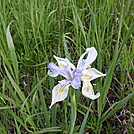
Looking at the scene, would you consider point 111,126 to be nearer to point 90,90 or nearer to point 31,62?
point 90,90

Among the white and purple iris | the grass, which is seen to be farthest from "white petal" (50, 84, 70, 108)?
the grass

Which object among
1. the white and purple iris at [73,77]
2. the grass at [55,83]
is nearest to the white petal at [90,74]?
the white and purple iris at [73,77]

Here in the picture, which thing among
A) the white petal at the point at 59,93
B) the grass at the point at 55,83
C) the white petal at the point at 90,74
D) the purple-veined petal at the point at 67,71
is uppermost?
the purple-veined petal at the point at 67,71

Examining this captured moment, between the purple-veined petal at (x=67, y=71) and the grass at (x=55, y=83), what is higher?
the purple-veined petal at (x=67, y=71)

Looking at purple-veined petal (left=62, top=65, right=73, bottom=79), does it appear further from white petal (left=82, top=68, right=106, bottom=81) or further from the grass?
the grass

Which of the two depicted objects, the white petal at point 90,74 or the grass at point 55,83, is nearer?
the white petal at point 90,74

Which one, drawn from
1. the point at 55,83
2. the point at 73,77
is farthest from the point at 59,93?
the point at 55,83

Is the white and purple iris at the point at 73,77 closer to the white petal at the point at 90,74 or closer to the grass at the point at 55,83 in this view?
the white petal at the point at 90,74

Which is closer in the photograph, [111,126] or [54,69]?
[54,69]

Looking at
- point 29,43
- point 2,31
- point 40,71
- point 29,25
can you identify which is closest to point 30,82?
point 40,71

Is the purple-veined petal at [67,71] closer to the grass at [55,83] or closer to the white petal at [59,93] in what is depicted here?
the white petal at [59,93]

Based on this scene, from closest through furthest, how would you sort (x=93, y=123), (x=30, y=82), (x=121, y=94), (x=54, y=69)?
1. (x=54, y=69)
2. (x=93, y=123)
3. (x=121, y=94)
4. (x=30, y=82)
